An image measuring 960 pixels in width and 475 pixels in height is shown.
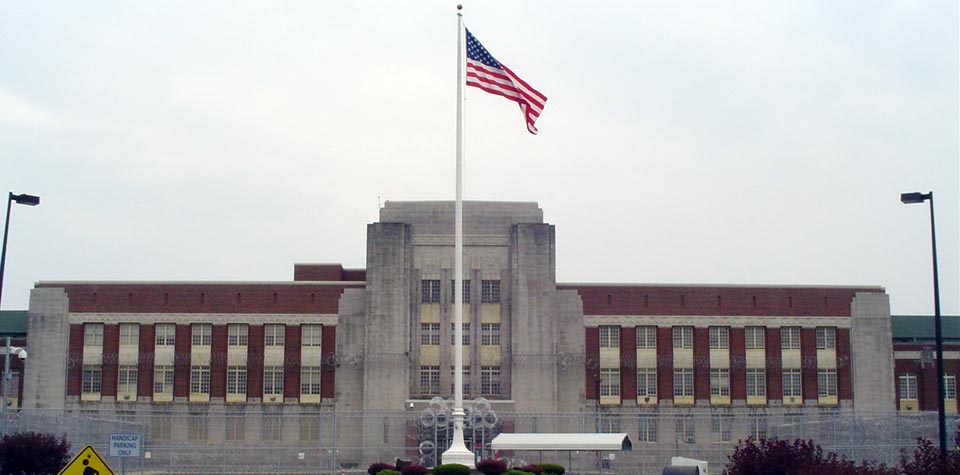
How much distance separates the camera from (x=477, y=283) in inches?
3177

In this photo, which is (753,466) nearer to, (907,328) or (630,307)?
(630,307)

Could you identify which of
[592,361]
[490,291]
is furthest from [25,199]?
[592,361]

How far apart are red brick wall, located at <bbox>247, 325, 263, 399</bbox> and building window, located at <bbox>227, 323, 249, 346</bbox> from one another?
1.18 feet

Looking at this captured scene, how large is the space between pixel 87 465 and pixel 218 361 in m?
61.2

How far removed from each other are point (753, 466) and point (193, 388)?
47588mm

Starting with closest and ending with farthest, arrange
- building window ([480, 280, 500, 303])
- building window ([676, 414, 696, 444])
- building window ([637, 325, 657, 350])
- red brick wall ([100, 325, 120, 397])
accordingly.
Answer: building window ([676, 414, 696, 444]) → red brick wall ([100, 325, 120, 397]) → building window ([480, 280, 500, 303]) → building window ([637, 325, 657, 350])

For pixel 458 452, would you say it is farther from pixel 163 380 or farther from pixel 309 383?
pixel 163 380

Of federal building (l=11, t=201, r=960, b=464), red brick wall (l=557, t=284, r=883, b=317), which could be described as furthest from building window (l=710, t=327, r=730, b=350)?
red brick wall (l=557, t=284, r=883, b=317)

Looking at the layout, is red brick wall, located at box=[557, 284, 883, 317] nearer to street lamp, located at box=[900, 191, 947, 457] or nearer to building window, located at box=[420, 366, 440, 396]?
building window, located at box=[420, 366, 440, 396]

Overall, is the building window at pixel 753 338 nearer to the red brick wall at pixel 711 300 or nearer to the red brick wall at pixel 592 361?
the red brick wall at pixel 711 300

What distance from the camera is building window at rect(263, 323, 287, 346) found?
80625mm

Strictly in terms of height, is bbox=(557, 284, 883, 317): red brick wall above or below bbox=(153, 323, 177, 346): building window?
above

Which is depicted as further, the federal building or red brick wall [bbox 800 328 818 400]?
red brick wall [bbox 800 328 818 400]

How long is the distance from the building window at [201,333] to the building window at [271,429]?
6313 mm
